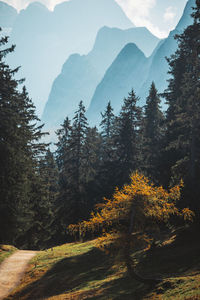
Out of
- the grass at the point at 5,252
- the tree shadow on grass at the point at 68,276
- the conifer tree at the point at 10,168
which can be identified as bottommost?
the tree shadow on grass at the point at 68,276

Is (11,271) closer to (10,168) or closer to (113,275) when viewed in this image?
(10,168)

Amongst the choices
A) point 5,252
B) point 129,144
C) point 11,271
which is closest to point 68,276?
point 11,271

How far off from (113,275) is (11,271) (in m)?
8.11

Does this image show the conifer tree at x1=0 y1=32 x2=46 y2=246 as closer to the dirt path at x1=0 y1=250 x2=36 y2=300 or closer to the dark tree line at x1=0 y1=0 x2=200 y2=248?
the dark tree line at x1=0 y1=0 x2=200 y2=248

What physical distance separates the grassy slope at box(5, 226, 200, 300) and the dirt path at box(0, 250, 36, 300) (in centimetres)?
56

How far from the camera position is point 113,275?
45.9 ft

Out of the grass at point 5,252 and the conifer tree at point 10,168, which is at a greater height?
the conifer tree at point 10,168

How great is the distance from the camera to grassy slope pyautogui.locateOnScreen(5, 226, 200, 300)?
9.18m

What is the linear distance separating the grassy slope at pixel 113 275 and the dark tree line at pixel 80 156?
3384 mm

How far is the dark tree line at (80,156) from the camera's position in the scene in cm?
2023

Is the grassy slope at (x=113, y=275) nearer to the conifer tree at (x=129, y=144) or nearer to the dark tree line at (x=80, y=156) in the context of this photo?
the dark tree line at (x=80, y=156)

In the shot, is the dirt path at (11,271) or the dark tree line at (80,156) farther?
the dark tree line at (80,156)

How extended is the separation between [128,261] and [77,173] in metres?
25.5

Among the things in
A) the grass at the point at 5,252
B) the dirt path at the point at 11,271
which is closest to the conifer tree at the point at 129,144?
the grass at the point at 5,252
